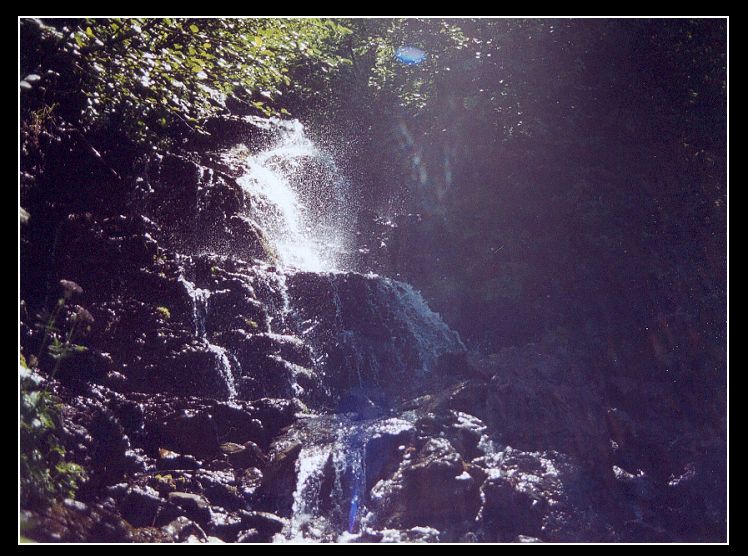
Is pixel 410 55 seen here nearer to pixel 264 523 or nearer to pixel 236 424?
pixel 236 424

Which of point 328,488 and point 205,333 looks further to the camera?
point 205,333

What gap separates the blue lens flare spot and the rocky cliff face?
3.66 m

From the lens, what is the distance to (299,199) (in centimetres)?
997

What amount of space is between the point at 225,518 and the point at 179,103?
4.32m

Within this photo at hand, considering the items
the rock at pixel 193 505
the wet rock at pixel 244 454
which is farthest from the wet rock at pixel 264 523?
the wet rock at pixel 244 454

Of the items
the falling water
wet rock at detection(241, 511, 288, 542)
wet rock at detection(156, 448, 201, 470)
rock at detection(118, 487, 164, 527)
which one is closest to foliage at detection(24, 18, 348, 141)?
the falling water

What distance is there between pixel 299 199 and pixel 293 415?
15.2ft

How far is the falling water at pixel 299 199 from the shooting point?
9.14 meters

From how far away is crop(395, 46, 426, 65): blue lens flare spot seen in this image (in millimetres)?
9438

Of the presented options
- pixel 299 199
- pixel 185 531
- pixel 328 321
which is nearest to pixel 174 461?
pixel 185 531

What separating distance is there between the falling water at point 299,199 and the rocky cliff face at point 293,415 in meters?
0.50

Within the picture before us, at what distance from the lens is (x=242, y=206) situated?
8.70m

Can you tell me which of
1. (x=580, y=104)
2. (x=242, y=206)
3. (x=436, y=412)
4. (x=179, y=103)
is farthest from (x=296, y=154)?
(x=436, y=412)
